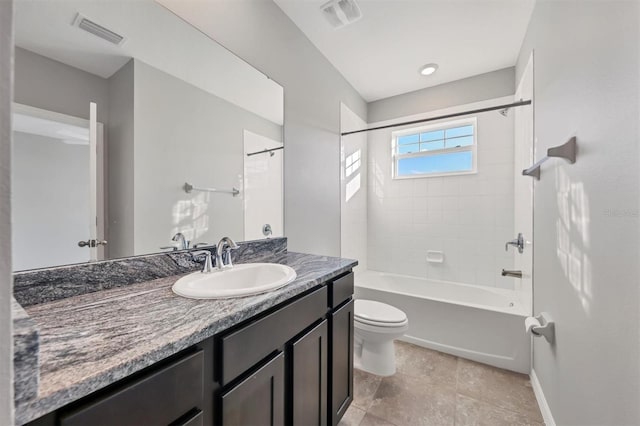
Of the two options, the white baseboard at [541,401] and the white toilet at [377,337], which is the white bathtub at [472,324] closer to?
the white baseboard at [541,401]

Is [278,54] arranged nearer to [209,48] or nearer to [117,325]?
[209,48]

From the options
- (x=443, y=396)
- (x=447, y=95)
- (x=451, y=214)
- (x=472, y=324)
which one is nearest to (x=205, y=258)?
(x=443, y=396)

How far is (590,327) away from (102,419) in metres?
1.49

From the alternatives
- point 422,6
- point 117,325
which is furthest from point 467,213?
point 117,325

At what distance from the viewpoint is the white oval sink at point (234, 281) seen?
2.79 feet

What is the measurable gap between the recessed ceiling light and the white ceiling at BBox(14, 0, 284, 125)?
1.72 meters

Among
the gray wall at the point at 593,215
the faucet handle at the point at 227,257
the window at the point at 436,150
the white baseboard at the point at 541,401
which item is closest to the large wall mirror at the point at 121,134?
the faucet handle at the point at 227,257

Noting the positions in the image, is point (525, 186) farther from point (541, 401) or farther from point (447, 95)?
point (541, 401)

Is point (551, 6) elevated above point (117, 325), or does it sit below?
above

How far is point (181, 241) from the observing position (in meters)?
1.21

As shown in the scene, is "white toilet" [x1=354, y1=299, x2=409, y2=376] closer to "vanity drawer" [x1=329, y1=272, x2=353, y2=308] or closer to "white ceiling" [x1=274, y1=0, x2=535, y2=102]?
"vanity drawer" [x1=329, y1=272, x2=353, y2=308]

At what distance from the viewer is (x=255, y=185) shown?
5.40ft

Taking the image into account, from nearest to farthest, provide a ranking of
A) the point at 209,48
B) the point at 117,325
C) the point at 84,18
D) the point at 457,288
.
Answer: the point at 117,325 → the point at 84,18 → the point at 209,48 → the point at 457,288

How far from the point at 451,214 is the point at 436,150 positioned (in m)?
0.76
